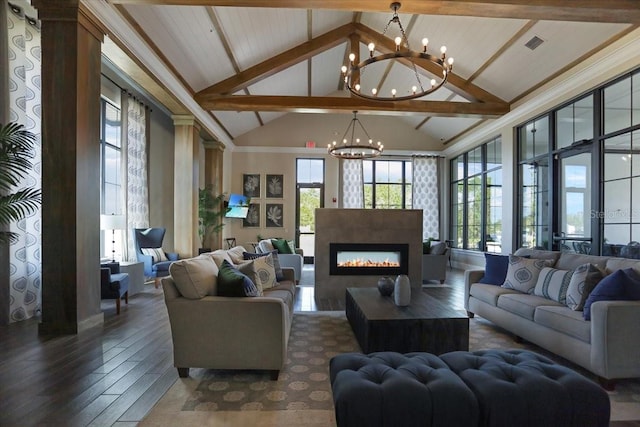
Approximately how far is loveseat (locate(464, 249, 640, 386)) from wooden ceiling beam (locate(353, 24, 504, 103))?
4.40m

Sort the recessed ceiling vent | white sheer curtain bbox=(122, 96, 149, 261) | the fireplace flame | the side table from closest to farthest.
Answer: the side table → the recessed ceiling vent → the fireplace flame → white sheer curtain bbox=(122, 96, 149, 261)

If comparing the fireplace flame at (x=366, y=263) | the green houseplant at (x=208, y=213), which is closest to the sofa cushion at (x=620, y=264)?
the fireplace flame at (x=366, y=263)

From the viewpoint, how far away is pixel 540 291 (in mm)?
3660

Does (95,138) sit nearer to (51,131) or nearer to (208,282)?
(51,131)

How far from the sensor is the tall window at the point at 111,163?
21.1 ft

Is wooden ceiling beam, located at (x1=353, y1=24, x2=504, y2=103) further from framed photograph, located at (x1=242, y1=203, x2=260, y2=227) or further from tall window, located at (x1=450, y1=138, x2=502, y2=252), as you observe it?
framed photograph, located at (x1=242, y1=203, x2=260, y2=227)

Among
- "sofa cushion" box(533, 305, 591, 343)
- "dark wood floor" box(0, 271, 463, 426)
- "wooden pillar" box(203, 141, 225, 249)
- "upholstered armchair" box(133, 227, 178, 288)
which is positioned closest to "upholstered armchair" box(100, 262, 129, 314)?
"dark wood floor" box(0, 271, 463, 426)

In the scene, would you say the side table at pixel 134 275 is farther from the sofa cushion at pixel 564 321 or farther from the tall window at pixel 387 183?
the tall window at pixel 387 183

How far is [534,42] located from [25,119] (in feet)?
23.5

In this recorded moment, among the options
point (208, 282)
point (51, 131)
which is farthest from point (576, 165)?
point (51, 131)

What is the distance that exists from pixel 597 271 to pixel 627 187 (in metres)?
2.61

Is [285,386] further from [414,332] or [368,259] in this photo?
[368,259]

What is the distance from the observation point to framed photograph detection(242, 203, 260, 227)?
1069cm

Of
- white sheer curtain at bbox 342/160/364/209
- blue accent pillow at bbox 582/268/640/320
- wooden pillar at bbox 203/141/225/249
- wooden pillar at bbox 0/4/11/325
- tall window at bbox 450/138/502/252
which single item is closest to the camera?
blue accent pillow at bbox 582/268/640/320
